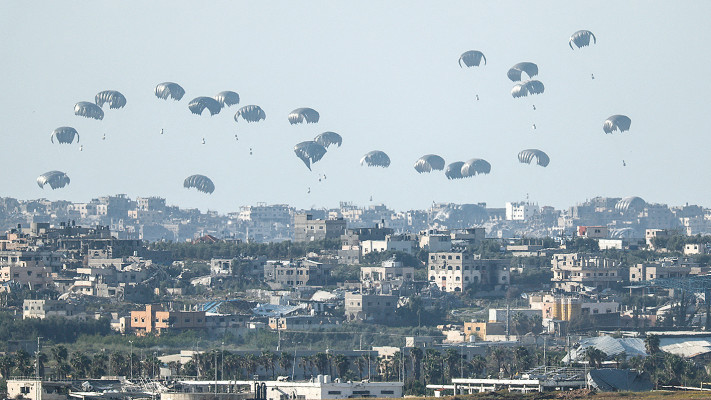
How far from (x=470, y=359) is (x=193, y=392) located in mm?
37717

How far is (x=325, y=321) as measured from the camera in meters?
156

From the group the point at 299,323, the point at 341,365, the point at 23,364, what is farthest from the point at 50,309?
the point at 341,365

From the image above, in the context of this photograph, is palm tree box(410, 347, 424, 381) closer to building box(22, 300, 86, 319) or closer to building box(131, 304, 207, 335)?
building box(131, 304, 207, 335)

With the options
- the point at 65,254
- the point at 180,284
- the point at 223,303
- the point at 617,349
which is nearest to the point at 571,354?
the point at 617,349

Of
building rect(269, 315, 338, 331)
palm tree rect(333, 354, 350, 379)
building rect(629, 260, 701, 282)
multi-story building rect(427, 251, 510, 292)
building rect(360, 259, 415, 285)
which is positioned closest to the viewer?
palm tree rect(333, 354, 350, 379)

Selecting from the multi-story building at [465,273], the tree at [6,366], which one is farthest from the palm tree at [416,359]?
the multi-story building at [465,273]

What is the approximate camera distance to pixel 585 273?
596ft

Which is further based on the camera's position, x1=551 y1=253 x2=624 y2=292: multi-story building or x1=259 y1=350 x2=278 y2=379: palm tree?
x1=551 y1=253 x2=624 y2=292: multi-story building

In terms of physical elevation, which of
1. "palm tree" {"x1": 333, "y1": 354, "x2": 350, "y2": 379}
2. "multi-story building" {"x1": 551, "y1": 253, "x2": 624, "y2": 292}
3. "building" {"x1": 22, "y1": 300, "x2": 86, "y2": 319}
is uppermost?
"multi-story building" {"x1": 551, "y1": 253, "x2": 624, "y2": 292}

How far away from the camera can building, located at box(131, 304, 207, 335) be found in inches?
5876

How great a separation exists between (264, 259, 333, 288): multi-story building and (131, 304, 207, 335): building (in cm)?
3426

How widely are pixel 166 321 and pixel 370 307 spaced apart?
19453mm

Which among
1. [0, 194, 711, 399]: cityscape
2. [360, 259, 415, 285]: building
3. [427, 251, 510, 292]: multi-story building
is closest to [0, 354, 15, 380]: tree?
[0, 194, 711, 399]: cityscape

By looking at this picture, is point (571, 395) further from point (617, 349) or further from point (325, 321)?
point (325, 321)
